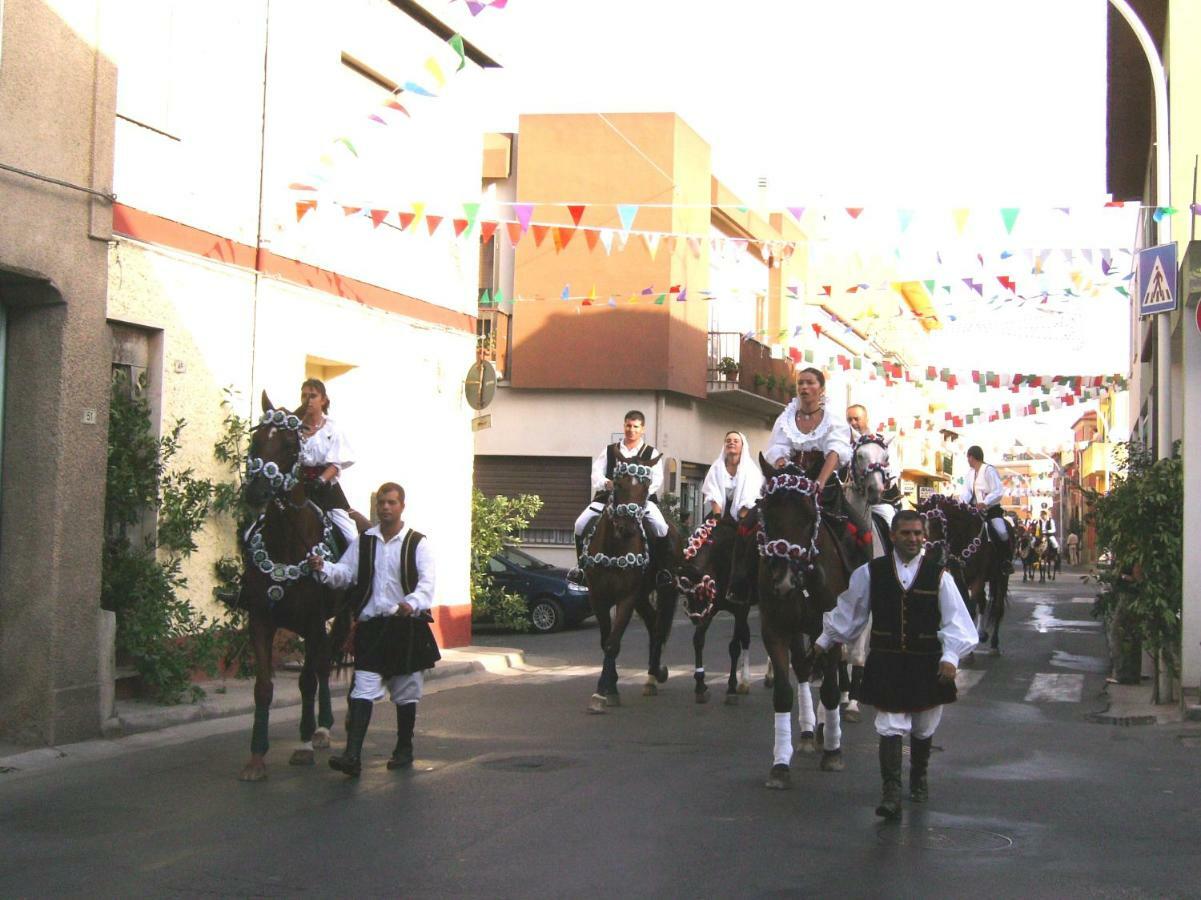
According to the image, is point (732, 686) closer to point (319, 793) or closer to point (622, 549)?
point (622, 549)

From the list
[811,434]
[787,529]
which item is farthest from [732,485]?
[787,529]

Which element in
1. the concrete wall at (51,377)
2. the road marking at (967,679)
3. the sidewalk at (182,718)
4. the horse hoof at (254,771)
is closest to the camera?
the horse hoof at (254,771)

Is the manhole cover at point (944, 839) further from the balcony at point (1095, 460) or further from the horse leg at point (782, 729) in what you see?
the balcony at point (1095, 460)

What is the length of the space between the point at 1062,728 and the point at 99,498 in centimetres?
798

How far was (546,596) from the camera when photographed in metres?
24.2

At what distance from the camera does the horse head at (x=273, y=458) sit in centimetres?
937

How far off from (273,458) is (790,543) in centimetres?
337

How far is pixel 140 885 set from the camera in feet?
21.8

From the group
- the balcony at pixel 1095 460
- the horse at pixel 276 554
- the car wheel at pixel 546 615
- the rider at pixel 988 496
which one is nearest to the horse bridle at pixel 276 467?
the horse at pixel 276 554

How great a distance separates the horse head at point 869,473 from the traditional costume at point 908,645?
3.17 metres

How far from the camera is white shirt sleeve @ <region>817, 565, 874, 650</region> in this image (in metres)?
A: 8.30

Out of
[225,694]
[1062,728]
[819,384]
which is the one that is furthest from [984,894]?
[225,694]

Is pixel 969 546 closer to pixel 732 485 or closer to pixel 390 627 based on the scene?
pixel 732 485

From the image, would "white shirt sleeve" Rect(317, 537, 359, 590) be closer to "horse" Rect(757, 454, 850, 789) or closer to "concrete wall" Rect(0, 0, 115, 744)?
"concrete wall" Rect(0, 0, 115, 744)
